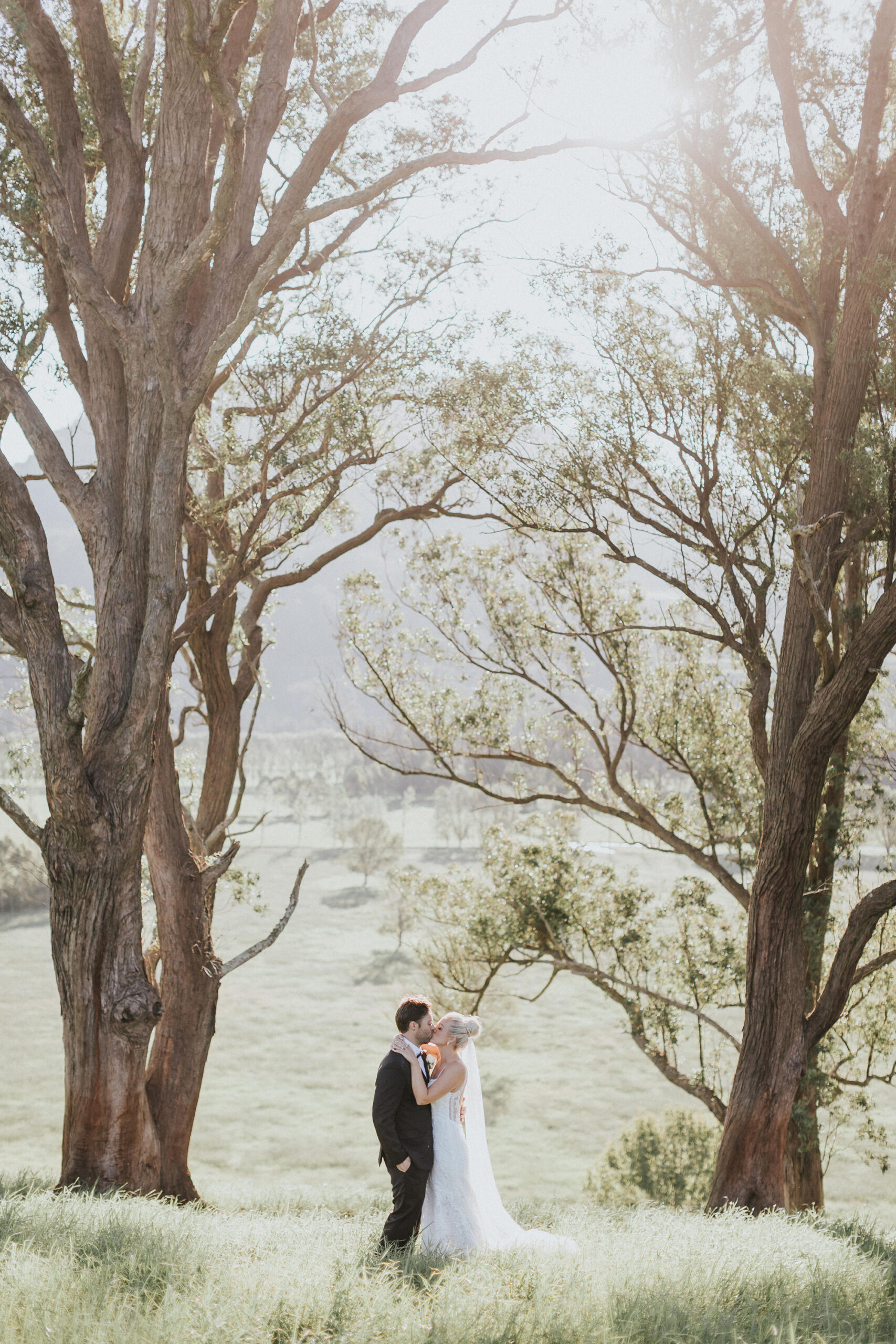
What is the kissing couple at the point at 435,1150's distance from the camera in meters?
5.23

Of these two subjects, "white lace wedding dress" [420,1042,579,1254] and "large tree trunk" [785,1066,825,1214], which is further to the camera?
"large tree trunk" [785,1066,825,1214]

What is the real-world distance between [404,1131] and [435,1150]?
0.69 ft

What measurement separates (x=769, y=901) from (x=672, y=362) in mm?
6213

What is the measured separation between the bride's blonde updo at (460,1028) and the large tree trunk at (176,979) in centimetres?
346

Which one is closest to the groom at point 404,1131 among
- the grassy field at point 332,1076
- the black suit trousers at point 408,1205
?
the black suit trousers at point 408,1205

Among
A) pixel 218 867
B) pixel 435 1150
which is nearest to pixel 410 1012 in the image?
pixel 435 1150

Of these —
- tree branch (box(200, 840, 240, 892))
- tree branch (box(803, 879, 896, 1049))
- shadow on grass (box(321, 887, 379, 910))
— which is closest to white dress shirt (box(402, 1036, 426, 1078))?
tree branch (box(200, 840, 240, 892))

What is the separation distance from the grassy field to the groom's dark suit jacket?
62.5 feet

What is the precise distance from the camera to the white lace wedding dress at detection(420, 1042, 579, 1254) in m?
5.18

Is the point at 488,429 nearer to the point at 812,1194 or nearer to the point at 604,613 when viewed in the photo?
the point at 604,613

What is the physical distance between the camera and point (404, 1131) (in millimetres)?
5348

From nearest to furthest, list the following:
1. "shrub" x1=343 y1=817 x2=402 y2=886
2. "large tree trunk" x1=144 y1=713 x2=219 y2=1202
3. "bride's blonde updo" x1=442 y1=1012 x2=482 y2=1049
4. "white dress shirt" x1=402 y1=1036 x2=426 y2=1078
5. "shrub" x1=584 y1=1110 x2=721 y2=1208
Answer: "white dress shirt" x1=402 y1=1036 x2=426 y2=1078 → "bride's blonde updo" x1=442 y1=1012 x2=482 y2=1049 → "large tree trunk" x1=144 y1=713 x2=219 y2=1202 → "shrub" x1=584 y1=1110 x2=721 y2=1208 → "shrub" x1=343 y1=817 x2=402 y2=886

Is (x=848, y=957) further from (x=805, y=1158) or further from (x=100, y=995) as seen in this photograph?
(x=100, y=995)

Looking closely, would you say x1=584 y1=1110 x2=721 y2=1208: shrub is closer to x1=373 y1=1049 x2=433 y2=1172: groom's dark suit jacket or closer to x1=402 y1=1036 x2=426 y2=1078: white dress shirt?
x1=373 y1=1049 x2=433 y2=1172: groom's dark suit jacket
